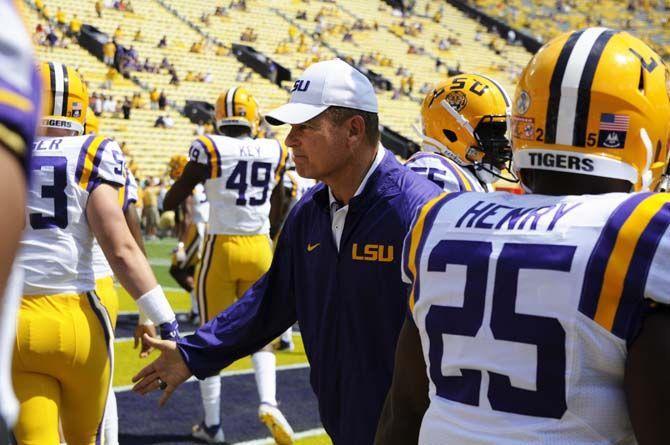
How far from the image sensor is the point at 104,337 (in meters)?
3.39

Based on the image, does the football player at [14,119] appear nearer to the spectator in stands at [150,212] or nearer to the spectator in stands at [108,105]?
the spectator in stands at [150,212]

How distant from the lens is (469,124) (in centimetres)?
422

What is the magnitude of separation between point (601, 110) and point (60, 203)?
7.35 ft

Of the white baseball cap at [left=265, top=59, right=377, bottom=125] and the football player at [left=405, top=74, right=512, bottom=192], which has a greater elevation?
the white baseball cap at [left=265, top=59, right=377, bottom=125]

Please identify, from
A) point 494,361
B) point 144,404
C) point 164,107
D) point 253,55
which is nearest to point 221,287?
point 144,404

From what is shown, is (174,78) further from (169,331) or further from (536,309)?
(536,309)

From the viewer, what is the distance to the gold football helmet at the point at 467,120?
416 centimetres

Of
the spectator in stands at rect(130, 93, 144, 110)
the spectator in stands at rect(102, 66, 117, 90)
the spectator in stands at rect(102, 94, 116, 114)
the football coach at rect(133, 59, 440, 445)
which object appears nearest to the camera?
the football coach at rect(133, 59, 440, 445)

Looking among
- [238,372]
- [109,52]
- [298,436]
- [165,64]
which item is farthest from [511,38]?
[298,436]

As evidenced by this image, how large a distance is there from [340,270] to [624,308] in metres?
1.29

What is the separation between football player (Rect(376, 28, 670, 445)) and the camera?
1446mm

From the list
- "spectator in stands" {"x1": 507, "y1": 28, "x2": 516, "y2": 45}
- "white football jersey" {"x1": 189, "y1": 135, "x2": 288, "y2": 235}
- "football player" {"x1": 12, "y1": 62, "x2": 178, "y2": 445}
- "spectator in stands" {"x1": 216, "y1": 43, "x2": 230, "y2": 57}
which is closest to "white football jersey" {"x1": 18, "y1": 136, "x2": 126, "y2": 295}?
"football player" {"x1": 12, "y1": 62, "x2": 178, "y2": 445}

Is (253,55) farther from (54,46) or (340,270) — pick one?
(340,270)

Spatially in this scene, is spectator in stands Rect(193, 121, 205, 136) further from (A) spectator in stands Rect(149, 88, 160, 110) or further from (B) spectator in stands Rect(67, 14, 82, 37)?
(B) spectator in stands Rect(67, 14, 82, 37)
